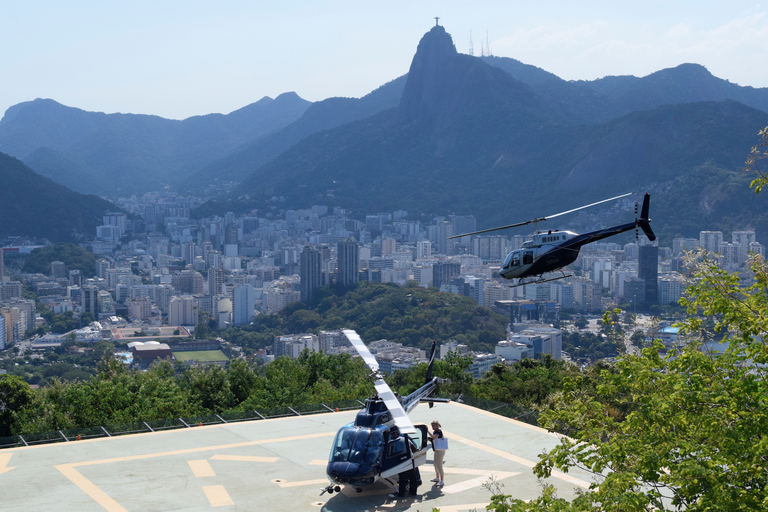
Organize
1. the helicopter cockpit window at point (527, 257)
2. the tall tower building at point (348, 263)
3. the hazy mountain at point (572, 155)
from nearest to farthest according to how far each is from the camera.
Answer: the helicopter cockpit window at point (527, 257)
the tall tower building at point (348, 263)
the hazy mountain at point (572, 155)

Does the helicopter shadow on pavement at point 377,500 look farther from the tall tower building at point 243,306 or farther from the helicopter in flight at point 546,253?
the tall tower building at point 243,306

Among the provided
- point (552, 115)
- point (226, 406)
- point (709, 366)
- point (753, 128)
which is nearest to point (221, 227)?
point (552, 115)

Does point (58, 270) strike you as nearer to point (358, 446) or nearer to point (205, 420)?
point (205, 420)

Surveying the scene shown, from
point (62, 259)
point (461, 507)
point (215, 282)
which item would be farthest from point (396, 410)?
point (62, 259)

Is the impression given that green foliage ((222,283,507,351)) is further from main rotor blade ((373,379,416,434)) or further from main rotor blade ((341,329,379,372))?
main rotor blade ((373,379,416,434))

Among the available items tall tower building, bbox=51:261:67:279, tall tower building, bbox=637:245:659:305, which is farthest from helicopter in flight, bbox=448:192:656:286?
tall tower building, bbox=51:261:67:279

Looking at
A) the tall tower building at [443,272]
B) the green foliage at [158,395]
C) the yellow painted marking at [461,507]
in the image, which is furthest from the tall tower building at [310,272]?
the yellow painted marking at [461,507]

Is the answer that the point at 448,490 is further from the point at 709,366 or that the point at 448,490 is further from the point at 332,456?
the point at 709,366
